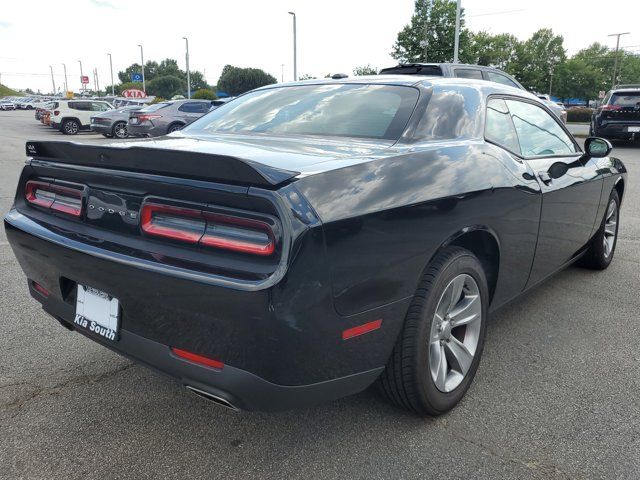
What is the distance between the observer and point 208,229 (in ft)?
5.95

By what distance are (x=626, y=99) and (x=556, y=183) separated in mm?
14803

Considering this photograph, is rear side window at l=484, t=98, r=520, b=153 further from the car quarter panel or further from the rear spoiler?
the rear spoiler

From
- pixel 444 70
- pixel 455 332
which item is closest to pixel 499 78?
pixel 444 70

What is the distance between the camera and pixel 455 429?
92.2 inches

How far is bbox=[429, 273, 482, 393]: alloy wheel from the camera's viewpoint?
2.36 meters

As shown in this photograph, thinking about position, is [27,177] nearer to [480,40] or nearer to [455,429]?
[455,429]

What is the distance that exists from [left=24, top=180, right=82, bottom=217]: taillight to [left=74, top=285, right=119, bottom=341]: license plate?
0.34m

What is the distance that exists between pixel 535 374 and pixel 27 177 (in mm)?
2741

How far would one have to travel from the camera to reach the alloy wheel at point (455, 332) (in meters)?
2.36

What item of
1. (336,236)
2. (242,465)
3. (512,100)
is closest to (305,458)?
(242,465)

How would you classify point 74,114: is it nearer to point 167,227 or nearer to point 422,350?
point 167,227

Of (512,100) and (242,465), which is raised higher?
(512,100)

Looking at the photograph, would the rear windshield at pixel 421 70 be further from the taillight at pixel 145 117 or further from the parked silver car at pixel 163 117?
the taillight at pixel 145 117

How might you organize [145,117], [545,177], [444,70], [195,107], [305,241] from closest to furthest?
[305,241], [545,177], [444,70], [145,117], [195,107]
